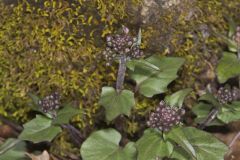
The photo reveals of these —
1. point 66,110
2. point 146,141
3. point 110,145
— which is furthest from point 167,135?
point 66,110

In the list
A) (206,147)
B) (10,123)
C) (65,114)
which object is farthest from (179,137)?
(10,123)

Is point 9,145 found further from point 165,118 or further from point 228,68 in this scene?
point 228,68

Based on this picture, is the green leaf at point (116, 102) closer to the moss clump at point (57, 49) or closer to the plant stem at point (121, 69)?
the plant stem at point (121, 69)

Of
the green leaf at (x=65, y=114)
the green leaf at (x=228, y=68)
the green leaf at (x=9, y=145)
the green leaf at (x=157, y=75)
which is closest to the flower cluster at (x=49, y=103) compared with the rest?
the green leaf at (x=65, y=114)

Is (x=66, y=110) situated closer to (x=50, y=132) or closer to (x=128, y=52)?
(x=50, y=132)

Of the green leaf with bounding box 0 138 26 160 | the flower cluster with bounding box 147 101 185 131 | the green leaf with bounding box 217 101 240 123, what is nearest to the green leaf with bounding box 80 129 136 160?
the flower cluster with bounding box 147 101 185 131

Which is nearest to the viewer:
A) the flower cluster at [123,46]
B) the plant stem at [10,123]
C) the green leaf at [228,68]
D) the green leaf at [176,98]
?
the flower cluster at [123,46]
